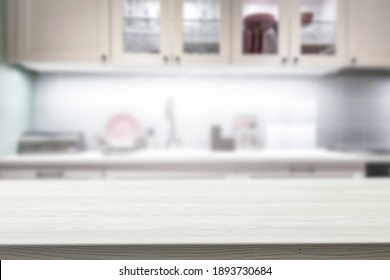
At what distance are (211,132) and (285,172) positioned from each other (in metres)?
0.62

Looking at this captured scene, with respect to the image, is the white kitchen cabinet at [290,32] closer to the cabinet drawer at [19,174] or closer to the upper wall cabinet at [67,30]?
the upper wall cabinet at [67,30]

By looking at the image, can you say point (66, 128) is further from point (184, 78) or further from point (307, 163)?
point (307, 163)

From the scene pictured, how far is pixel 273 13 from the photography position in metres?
2.56

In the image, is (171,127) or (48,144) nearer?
(48,144)

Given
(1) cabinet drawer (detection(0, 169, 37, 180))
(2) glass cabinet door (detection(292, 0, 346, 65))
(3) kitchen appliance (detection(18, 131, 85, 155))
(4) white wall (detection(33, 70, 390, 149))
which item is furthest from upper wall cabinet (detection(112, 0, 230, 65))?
(1) cabinet drawer (detection(0, 169, 37, 180))

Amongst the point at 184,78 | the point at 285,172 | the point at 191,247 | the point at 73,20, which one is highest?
the point at 73,20

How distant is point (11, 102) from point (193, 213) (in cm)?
207

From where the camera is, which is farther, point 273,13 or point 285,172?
point 273,13

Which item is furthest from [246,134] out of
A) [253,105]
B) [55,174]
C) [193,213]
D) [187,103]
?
[193,213]

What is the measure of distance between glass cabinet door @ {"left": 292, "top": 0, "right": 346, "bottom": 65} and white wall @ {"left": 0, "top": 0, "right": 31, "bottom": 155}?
1.76m

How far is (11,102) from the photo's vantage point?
2438 mm

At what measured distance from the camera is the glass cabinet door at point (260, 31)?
2.51 m

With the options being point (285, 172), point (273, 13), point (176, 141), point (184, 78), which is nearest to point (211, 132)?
point (176, 141)

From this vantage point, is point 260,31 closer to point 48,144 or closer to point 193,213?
point 48,144
